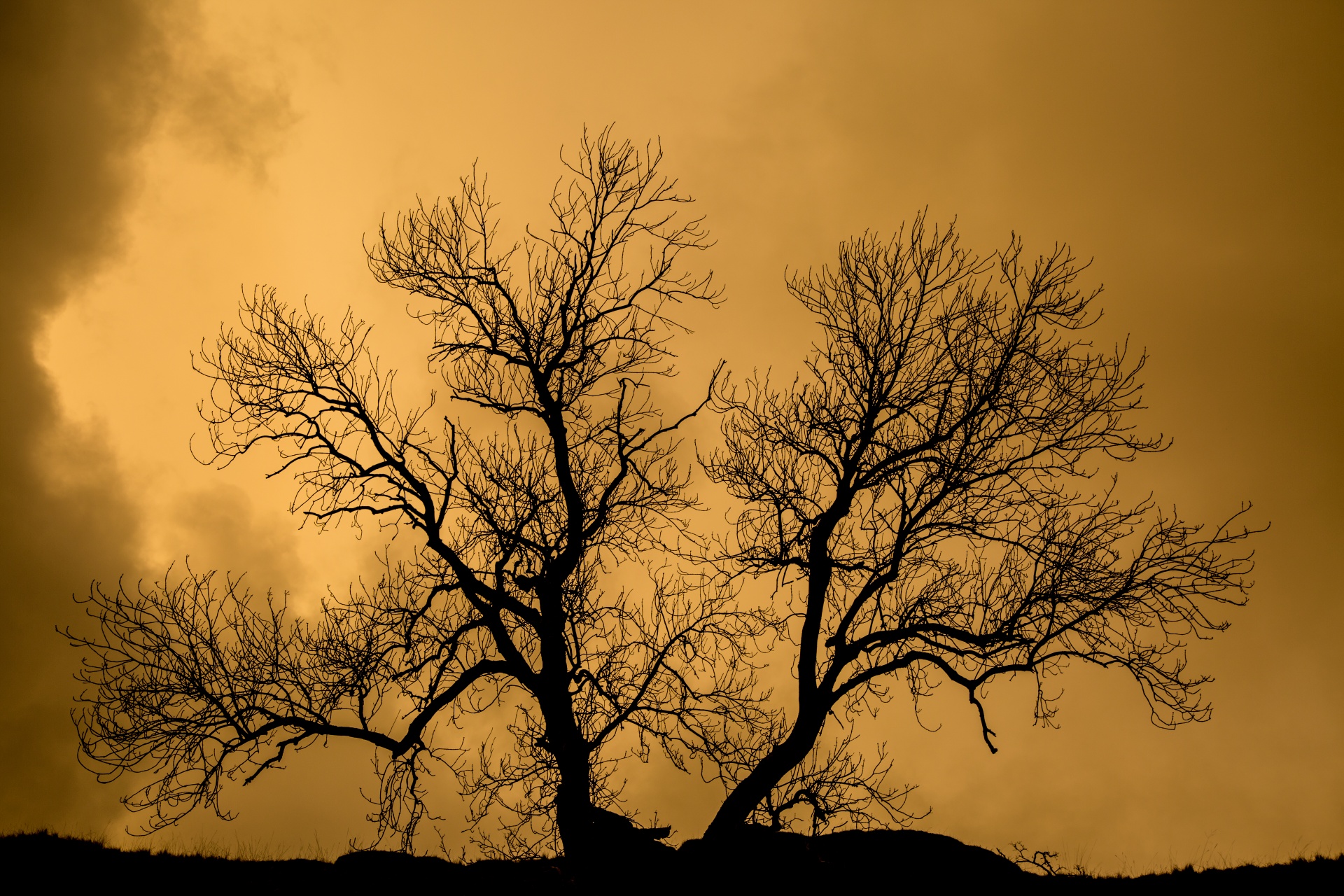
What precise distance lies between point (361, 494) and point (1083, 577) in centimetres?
972

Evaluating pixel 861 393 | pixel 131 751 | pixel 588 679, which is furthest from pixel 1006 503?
pixel 131 751

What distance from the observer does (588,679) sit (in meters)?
12.4

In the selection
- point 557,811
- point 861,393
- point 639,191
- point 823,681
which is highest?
point 639,191

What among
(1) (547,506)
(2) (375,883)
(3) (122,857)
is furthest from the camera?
(1) (547,506)

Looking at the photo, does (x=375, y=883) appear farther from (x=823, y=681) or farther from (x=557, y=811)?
(x=823, y=681)

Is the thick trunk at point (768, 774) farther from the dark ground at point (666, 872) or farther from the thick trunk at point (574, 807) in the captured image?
the thick trunk at point (574, 807)

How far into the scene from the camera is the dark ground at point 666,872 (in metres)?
10.8

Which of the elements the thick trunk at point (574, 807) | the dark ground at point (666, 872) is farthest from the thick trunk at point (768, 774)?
the thick trunk at point (574, 807)

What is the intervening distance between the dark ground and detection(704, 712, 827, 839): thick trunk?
0.95 feet

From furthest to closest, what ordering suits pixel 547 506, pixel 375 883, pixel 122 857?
pixel 547 506
pixel 122 857
pixel 375 883

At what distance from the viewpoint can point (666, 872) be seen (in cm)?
1126

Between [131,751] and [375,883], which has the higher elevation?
[131,751]

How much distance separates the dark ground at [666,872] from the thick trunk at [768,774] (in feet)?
0.95

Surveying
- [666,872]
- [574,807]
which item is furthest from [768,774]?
[574,807]
